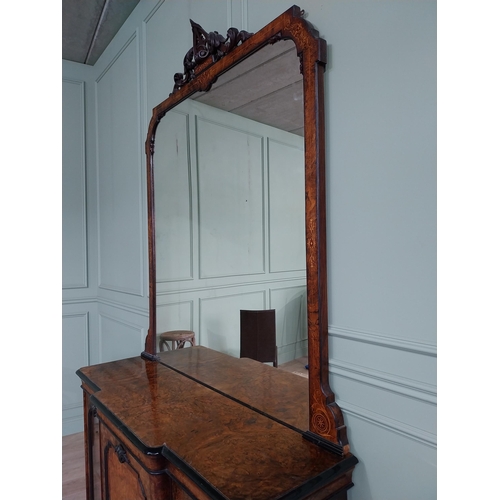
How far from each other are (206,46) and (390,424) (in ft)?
4.18

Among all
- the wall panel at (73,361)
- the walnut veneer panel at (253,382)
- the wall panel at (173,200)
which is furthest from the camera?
the wall panel at (73,361)

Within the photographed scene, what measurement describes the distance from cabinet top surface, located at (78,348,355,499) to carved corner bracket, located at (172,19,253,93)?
3.27 ft

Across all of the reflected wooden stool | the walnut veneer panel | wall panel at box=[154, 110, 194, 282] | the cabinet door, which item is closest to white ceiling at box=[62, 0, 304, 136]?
wall panel at box=[154, 110, 194, 282]

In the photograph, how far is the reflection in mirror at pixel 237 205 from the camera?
1.01 metres

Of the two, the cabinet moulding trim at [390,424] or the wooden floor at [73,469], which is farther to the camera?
the wooden floor at [73,469]

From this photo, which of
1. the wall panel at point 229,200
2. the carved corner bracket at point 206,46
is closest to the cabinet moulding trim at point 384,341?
the wall panel at point 229,200

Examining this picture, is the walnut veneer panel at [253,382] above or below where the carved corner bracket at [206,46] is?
below

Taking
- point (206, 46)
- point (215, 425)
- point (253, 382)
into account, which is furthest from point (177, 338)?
point (206, 46)

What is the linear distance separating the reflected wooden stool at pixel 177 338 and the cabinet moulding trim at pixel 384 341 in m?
0.69

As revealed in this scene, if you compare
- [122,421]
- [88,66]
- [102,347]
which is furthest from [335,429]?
[88,66]

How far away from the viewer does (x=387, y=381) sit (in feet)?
2.73

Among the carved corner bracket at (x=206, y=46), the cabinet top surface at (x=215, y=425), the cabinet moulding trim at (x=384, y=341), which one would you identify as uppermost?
the carved corner bracket at (x=206, y=46)

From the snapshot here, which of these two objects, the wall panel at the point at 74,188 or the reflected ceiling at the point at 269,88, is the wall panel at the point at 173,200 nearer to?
the reflected ceiling at the point at 269,88
